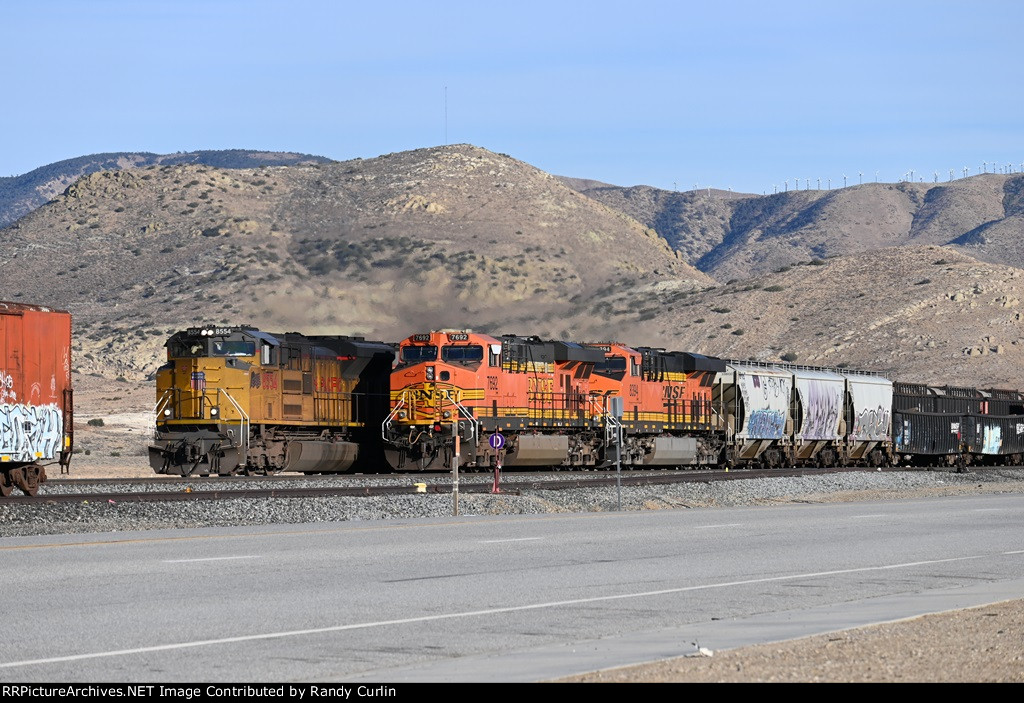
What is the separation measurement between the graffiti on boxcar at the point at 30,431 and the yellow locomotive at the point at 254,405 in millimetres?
10118

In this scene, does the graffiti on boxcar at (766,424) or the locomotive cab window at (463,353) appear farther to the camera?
the graffiti on boxcar at (766,424)

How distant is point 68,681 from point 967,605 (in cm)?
908

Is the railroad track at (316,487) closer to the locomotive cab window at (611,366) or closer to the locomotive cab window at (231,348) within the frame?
the locomotive cab window at (231,348)

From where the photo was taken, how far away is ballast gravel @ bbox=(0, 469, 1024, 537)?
2683 centimetres

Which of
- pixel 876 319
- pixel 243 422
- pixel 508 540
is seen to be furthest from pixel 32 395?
pixel 876 319

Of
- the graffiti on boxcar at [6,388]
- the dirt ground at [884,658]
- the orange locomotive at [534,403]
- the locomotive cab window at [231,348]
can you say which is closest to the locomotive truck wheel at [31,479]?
the graffiti on boxcar at [6,388]

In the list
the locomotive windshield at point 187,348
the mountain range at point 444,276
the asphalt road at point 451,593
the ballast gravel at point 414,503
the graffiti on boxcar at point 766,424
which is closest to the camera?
the asphalt road at point 451,593

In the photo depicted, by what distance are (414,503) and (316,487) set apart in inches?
174

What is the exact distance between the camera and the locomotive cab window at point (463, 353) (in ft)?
151

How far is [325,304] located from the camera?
129 meters

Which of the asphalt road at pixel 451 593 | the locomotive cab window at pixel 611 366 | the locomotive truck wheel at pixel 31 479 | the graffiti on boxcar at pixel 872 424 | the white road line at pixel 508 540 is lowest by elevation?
the white road line at pixel 508 540

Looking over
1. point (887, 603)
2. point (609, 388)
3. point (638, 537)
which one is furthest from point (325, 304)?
point (887, 603)

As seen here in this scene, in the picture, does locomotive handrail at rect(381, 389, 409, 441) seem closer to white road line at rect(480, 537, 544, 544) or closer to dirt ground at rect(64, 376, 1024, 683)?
white road line at rect(480, 537, 544, 544)

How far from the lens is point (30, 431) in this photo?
29.9 metres
